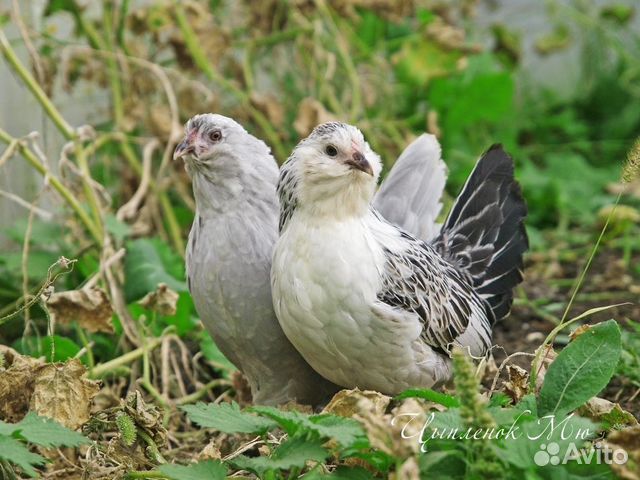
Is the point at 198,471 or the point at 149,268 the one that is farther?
the point at 149,268

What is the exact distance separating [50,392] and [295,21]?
3.01 m

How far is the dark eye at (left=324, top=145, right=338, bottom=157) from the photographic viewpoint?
2486 millimetres

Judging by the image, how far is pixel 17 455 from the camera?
1934mm

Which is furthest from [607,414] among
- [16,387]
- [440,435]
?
[16,387]

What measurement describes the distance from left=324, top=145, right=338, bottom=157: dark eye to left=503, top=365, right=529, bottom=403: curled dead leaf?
0.71m

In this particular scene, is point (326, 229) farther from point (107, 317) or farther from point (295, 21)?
point (295, 21)

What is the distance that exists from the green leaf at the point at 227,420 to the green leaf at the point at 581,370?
676 mm

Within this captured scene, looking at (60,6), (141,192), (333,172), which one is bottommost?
(141,192)

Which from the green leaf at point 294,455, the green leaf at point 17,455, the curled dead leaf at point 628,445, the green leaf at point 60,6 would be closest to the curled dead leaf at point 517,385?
the curled dead leaf at point 628,445

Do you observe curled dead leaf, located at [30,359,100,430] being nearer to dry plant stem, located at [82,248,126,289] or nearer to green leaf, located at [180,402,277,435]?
green leaf, located at [180,402,277,435]

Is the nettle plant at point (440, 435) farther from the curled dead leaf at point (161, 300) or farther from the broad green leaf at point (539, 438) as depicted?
the curled dead leaf at point (161, 300)

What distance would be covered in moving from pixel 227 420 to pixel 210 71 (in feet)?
8.31

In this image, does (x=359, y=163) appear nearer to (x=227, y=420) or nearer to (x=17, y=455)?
(x=227, y=420)

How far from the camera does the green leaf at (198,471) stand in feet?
6.56
